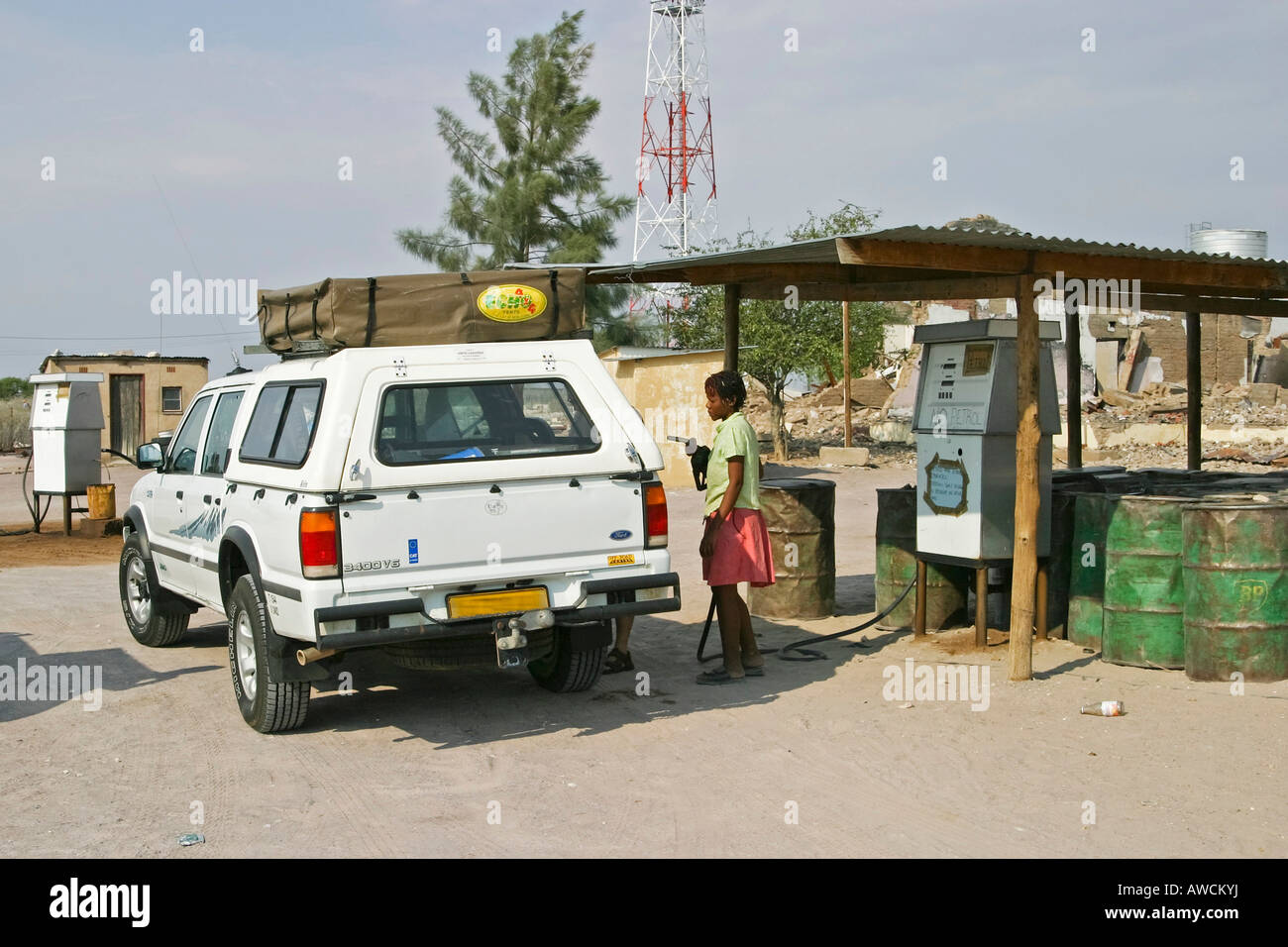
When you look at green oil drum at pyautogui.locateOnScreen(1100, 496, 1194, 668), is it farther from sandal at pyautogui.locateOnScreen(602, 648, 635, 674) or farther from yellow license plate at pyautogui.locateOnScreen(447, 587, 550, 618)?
yellow license plate at pyautogui.locateOnScreen(447, 587, 550, 618)

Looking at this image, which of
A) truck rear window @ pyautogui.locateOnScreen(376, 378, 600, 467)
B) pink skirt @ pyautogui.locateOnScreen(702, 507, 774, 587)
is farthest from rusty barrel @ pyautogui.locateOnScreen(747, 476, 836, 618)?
truck rear window @ pyautogui.locateOnScreen(376, 378, 600, 467)

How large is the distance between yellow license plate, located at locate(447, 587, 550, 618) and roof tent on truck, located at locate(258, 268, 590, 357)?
144 cm

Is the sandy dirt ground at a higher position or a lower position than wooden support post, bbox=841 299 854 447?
lower

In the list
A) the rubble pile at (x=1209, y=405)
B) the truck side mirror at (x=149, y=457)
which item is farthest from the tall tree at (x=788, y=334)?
the truck side mirror at (x=149, y=457)

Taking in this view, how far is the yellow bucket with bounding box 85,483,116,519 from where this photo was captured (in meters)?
16.9

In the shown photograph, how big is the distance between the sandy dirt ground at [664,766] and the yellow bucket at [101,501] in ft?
28.7

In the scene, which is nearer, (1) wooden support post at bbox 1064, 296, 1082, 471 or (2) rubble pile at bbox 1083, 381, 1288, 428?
(1) wooden support post at bbox 1064, 296, 1082, 471

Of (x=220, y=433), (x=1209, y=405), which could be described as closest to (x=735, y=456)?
(x=220, y=433)

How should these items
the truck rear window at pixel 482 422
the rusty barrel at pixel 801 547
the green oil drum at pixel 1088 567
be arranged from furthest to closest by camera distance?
the rusty barrel at pixel 801 547 → the green oil drum at pixel 1088 567 → the truck rear window at pixel 482 422

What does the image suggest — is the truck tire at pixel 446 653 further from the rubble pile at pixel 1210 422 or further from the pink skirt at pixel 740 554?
the rubble pile at pixel 1210 422

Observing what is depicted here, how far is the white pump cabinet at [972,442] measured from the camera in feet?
27.0

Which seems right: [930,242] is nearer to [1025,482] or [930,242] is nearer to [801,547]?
[1025,482]

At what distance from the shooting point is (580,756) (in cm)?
623

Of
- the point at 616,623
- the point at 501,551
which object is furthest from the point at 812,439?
the point at 501,551
